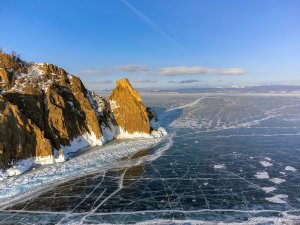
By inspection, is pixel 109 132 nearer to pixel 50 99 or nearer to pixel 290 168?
pixel 50 99

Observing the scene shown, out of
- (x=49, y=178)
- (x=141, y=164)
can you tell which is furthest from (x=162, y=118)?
(x=49, y=178)

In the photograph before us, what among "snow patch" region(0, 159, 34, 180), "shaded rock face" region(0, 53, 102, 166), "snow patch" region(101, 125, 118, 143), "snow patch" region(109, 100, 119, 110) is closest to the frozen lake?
"snow patch" region(0, 159, 34, 180)

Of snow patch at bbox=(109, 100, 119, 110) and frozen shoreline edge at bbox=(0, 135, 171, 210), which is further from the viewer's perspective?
snow patch at bbox=(109, 100, 119, 110)

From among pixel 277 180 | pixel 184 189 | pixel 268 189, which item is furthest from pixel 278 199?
pixel 184 189

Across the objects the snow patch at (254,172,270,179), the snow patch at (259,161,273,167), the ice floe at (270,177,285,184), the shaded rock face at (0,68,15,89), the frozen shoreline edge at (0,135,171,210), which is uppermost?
the shaded rock face at (0,68,15,89)

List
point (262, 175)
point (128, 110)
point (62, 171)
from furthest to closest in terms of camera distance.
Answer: point (128, 110)
point (62, 171)
point (262, 175)

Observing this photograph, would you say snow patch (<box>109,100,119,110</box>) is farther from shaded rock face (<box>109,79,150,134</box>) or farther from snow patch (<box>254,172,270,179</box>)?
snow patch (<box>254,172,270,179</box>)

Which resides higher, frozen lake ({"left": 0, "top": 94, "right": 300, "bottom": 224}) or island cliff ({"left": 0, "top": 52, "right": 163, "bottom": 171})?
island cliff ({"left": 0, "top": 52, "right": 163, "bottom": 171})
